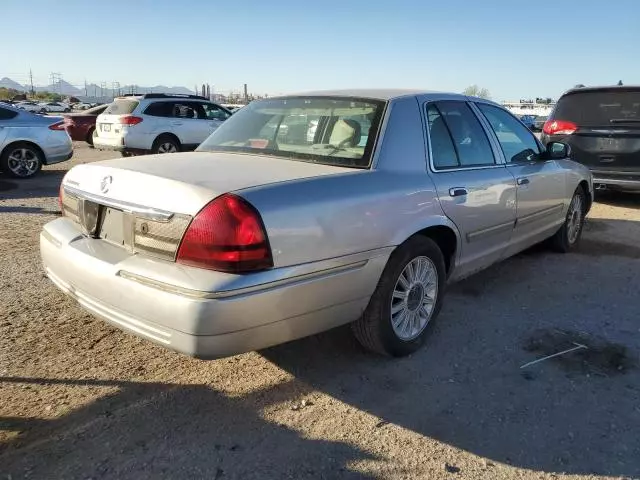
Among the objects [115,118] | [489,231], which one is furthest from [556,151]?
[115,118]

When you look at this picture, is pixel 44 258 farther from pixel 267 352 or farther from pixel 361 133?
pixel 361 133

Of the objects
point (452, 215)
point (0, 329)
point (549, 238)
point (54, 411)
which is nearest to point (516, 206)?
point (452, 215)

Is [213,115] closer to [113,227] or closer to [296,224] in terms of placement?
[113,227]

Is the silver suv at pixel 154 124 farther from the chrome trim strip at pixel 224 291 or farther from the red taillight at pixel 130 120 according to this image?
the chrome trim strip at pixel 224 291

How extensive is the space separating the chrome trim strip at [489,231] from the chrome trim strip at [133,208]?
2122 millimetres

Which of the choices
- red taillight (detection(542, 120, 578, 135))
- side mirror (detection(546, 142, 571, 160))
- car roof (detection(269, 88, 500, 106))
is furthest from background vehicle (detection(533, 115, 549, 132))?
car roof (detection(269, 88, 500, 106))

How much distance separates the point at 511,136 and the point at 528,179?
399 millimetres

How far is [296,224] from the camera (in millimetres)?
2609

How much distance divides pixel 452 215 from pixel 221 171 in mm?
1532

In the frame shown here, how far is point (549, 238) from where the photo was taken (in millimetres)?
5695

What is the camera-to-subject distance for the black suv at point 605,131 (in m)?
7.74

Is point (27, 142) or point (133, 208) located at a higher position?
point (133, 208)

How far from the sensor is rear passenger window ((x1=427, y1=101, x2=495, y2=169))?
3699mm

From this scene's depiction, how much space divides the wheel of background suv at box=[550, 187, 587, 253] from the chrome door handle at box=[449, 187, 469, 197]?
7.84ft
